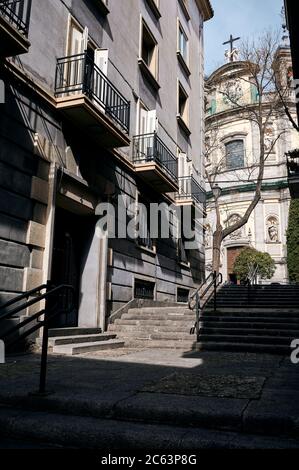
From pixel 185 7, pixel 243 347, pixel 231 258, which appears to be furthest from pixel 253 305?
pixel 231 258

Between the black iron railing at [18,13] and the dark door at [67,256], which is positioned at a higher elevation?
the black iron railing at [18,13]

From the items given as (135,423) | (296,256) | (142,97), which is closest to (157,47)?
(142,97)

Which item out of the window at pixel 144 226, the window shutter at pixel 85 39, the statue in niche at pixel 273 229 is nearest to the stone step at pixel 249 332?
the window at pixel 144 226

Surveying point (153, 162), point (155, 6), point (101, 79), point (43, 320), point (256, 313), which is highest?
point (155, 6)

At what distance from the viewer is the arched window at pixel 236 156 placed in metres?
36.8

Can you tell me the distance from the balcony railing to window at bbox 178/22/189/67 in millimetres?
5975

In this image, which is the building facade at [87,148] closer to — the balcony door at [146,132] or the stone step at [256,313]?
the balcony door at [146,132]

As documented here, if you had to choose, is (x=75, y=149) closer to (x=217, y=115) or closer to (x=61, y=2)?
(x=61, y=2)

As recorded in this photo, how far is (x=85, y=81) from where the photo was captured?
9633 millimetres

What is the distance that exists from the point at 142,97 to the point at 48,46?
5859 mm

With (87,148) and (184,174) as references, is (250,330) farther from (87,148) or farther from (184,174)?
(184,174)

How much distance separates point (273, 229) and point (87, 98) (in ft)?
89.1

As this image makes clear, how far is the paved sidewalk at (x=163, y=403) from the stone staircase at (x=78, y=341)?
174 centimetres

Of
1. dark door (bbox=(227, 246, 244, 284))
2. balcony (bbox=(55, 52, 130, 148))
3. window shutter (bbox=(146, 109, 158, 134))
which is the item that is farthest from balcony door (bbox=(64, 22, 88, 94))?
dark door (bbox=(227, 246, 244, 284))
